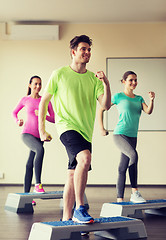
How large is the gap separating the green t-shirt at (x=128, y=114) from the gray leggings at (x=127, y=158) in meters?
0.06

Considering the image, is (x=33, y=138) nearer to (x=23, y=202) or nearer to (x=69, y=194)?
(x=23, y=202)

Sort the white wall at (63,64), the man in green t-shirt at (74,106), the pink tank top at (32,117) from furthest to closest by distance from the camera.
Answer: the white wall at (63,64)
the pink tank top at (32,117)
the man in green t-shirt at (74,106)

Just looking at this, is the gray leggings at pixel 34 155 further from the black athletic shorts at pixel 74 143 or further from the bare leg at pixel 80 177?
the bare leg at pixel 80 177

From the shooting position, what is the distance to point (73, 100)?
2.81m

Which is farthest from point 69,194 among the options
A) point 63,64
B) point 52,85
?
point 63,64

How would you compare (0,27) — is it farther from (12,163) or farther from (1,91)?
(12,163)

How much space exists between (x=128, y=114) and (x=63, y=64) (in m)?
3.22

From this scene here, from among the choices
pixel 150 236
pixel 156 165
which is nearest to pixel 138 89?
pixel 156 165

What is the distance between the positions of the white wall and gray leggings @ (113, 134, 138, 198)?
295 centimetres

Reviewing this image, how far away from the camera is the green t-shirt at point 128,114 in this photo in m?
4.21

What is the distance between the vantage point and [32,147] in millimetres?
4629

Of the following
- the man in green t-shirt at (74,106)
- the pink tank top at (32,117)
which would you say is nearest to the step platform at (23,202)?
the pink tank top at (32,117)

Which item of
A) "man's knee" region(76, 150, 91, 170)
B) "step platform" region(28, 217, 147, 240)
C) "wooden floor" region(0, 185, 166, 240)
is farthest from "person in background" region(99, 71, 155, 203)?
"man's knee" region(76, 150, 91, 170)

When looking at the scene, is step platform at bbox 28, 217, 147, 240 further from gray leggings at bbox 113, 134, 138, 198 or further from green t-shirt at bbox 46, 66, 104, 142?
gray leggings at bbox 113, 134, 138, 198
